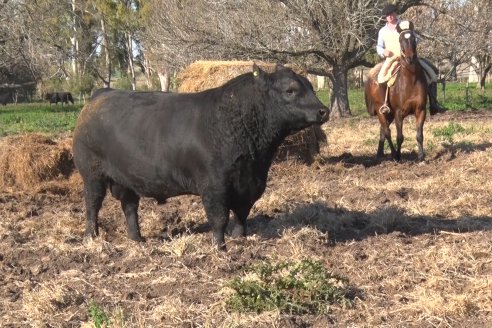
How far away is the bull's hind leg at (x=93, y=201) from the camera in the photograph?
23.1 ft

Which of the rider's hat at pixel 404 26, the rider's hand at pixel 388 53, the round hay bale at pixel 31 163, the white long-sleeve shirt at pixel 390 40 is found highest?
the rider's hat at pixel 404 26

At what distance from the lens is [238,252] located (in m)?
5.88

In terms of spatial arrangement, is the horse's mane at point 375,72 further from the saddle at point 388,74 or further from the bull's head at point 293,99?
the bull's head at point 293,99

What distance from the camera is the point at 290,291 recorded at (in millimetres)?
4707

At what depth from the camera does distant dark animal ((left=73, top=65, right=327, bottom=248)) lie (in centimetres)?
589

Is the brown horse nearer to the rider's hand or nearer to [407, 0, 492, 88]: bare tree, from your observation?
the rider's hand

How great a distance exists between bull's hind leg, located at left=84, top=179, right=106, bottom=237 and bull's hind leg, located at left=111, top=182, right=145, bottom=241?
136 mm

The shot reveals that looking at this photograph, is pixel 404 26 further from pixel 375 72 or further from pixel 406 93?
pixel 375 72

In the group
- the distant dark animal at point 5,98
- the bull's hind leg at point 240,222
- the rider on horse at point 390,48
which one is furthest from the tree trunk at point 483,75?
the distant dark animal at point 5,98

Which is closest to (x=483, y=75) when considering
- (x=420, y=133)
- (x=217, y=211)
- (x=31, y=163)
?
(x=420, y=133)

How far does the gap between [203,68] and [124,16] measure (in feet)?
125

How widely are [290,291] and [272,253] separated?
1077 mm

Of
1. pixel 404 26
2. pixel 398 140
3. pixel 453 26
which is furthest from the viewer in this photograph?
pixel 453 26

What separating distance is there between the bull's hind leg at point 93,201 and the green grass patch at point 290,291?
263cm
